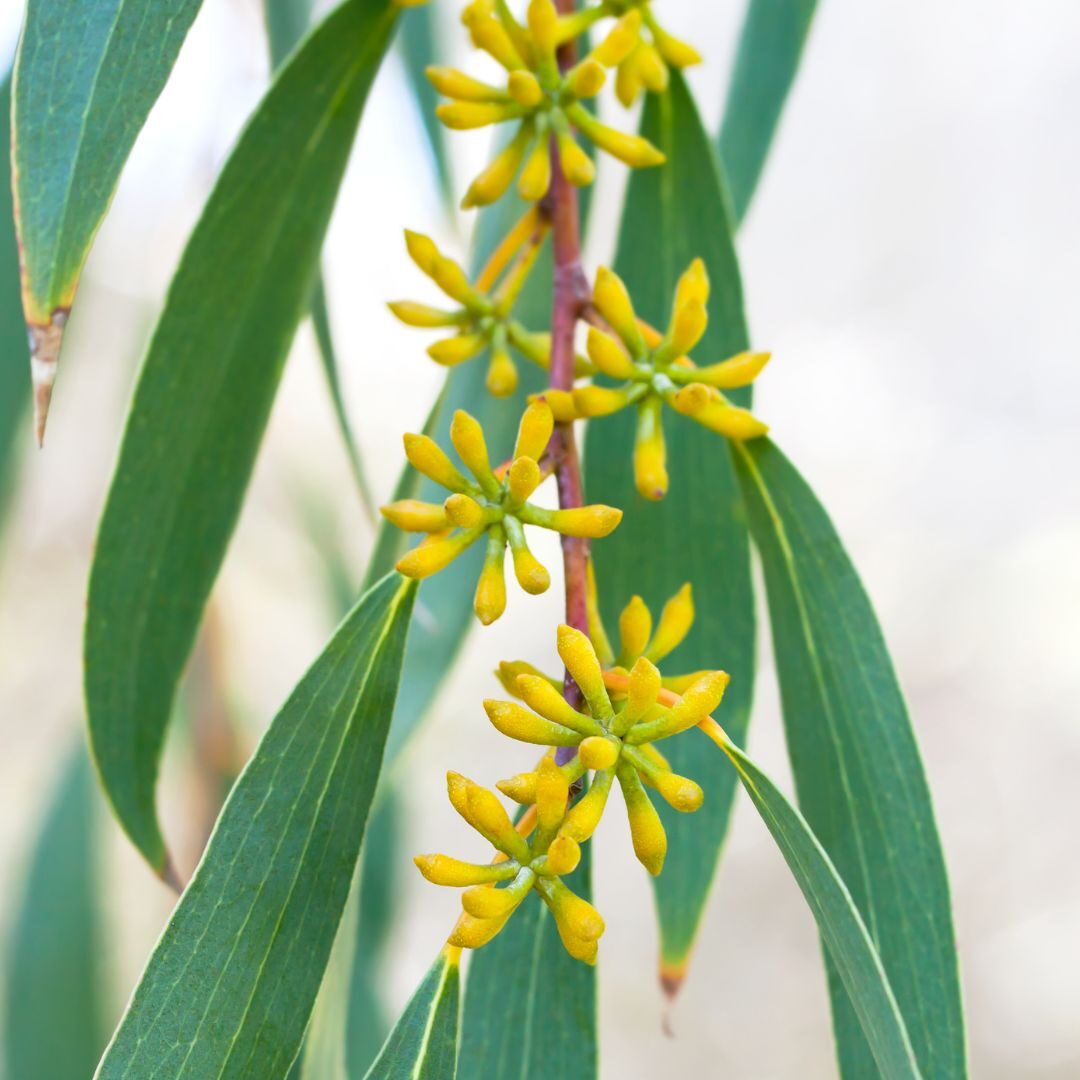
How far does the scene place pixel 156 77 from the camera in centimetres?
49

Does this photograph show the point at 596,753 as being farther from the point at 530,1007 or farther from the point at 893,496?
the point at 893,496

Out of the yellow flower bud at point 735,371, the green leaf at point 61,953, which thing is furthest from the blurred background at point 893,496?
the yellow flower bud at point 735,371

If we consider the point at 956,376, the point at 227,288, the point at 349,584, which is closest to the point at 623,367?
the point at 227,288

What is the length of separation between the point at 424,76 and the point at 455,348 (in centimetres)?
70

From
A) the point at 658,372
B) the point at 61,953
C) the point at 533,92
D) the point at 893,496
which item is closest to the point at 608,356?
the point at 658,372

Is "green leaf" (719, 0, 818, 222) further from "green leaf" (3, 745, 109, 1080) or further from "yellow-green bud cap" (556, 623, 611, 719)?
"green leaf" (3, 745, 109, 1080)

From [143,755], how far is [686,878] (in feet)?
1.06

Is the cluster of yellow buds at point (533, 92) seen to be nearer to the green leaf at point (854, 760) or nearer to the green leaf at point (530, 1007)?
the green leaf at point (854, 760)

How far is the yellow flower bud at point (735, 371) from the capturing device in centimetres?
55

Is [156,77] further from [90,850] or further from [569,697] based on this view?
[90,850]

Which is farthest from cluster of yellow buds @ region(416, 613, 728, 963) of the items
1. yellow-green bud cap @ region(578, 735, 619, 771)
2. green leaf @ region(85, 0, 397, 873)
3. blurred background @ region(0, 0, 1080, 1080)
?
blurred background @ region(0, 0, 1080, 1080)

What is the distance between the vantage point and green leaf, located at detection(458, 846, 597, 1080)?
59 cm

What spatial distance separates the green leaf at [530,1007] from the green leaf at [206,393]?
8.2 inches

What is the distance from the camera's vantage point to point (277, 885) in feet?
1.68
